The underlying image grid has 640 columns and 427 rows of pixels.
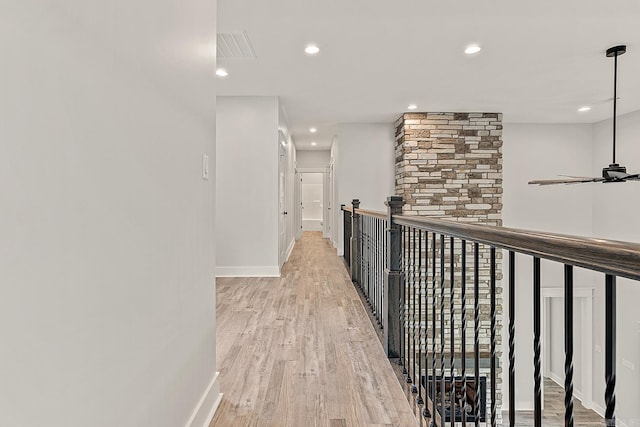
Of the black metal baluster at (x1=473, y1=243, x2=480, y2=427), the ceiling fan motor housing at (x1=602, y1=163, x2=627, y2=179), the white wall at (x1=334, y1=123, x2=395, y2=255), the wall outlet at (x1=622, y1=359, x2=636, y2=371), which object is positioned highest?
the white wall at (x1=334, y1=123, x2=395, y2=255)

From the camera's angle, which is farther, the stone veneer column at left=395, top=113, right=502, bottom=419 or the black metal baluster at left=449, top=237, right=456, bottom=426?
the stone veneer column at left=395, top=113, right=502, bottom=419

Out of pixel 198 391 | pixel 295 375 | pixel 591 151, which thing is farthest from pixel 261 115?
pixel 591 151

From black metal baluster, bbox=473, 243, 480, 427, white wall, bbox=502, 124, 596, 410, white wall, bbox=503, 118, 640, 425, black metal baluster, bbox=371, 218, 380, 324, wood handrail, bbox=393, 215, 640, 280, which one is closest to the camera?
wood handrail, bbox=393, 215, 640, 280

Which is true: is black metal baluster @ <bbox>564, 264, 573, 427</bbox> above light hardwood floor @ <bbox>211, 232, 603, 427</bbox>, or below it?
above

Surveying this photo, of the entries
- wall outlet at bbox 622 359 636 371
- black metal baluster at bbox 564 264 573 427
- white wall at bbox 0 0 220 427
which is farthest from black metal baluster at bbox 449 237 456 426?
wall outlet at bbox 622 359 636 371

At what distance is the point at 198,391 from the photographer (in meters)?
1.69

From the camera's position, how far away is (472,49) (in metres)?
3.92

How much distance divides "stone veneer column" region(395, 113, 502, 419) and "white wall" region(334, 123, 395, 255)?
767 millimetres

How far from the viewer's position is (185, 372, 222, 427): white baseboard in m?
1.62

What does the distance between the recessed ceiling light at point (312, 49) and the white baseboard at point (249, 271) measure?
108 inches

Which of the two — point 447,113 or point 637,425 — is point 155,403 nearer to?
point 447,113

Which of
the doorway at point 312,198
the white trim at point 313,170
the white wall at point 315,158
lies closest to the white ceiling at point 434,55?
the white trim at point 313,170

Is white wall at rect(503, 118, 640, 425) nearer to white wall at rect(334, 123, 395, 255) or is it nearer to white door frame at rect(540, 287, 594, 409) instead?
white door frame at rect(540, 287, 594, 409)

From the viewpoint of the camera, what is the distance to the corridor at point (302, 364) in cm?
188
